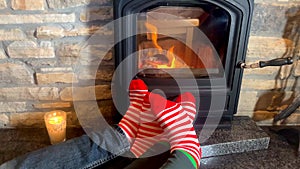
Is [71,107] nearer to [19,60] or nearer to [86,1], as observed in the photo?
[19,60]

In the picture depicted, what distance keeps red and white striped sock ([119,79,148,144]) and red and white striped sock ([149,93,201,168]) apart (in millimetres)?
94

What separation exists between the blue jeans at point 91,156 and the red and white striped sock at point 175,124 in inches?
2.5

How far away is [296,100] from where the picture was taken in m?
1.34

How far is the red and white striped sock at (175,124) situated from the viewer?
101 cm

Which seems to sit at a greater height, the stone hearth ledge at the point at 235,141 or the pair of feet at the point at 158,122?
the pair of feet at the point at 158,122

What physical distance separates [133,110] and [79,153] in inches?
10.7

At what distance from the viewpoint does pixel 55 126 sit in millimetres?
1182

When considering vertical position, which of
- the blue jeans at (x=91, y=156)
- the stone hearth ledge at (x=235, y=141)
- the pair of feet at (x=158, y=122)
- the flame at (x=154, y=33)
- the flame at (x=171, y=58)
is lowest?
the stone hearth ledge at (x=235, y=141)

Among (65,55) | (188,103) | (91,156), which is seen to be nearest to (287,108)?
(188,103)

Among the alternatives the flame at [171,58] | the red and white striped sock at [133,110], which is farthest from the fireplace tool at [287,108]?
the red and white striped sock at [133,110]

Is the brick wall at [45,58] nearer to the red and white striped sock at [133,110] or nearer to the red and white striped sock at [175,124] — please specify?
the red and white striped sock at [133,110]

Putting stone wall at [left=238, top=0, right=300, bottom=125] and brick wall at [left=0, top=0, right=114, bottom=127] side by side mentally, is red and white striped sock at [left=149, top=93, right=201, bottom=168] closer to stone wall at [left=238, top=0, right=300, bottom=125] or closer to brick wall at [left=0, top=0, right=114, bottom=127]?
brick wall at [left=0, top=0, right=114, bottom=127]

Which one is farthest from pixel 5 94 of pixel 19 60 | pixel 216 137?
pixel 216 137

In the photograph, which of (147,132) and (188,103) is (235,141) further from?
(147,132)
